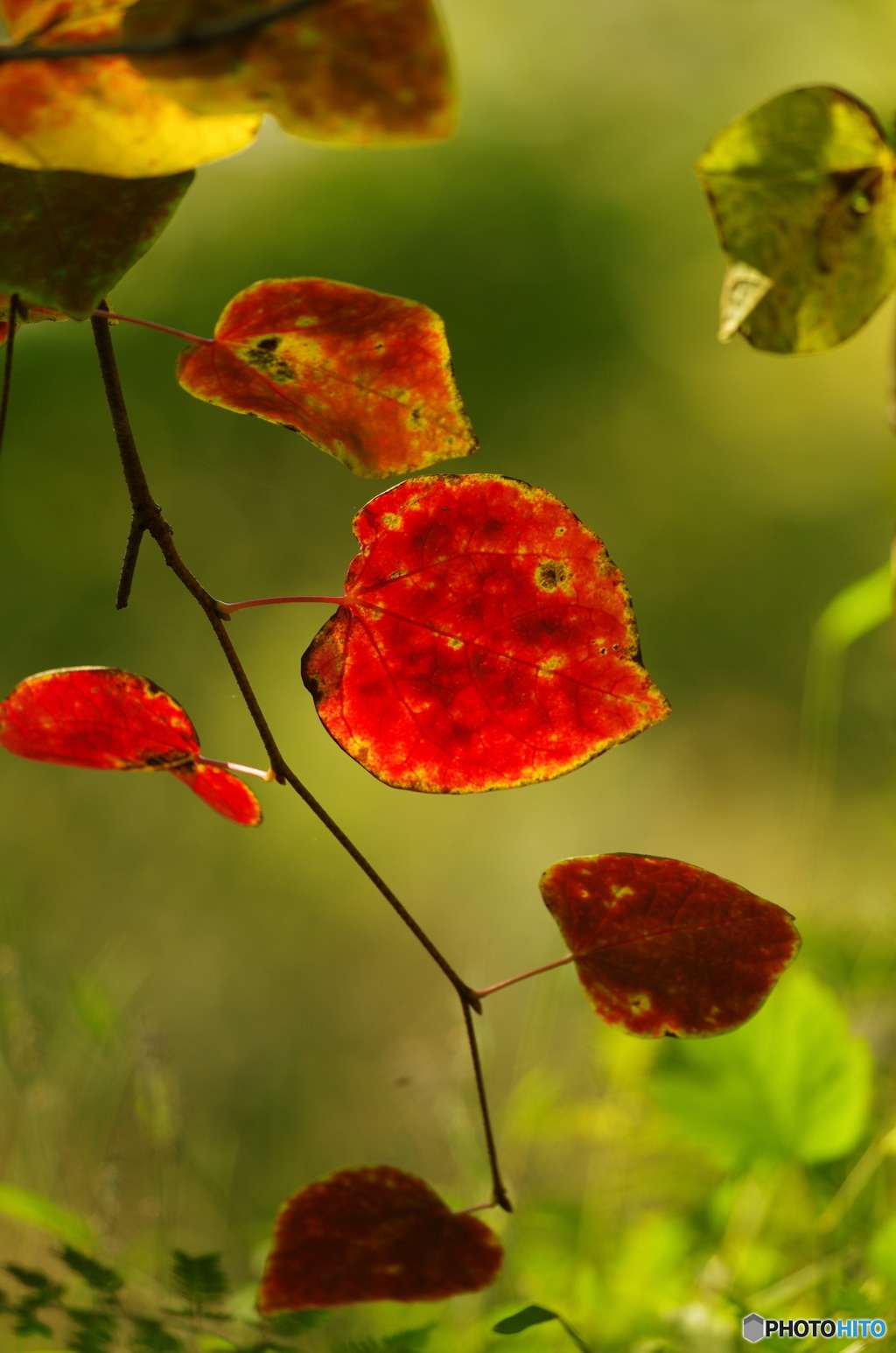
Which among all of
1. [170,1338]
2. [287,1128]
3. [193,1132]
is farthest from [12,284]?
[287,1128]

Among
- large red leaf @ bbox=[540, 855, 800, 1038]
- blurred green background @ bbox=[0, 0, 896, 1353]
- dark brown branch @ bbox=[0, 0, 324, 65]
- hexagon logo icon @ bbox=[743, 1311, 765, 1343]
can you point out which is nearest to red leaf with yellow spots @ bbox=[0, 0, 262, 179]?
dark brown branch @ bbox=[0, 0, 324, 65]

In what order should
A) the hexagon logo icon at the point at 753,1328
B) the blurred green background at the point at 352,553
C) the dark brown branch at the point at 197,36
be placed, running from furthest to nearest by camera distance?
the blurred green background at the point at 352,553, the hexagon logo icon at the point at 753,1328, the dark brown branch at the point at 197,36

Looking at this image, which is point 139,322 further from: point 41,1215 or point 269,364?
point 41,1215

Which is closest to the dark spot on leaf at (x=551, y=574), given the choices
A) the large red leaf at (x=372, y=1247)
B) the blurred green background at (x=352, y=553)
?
the large red leaf at (x=372, y=1247)

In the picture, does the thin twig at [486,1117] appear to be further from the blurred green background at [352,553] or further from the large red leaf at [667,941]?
the blurred green background at [352,553]

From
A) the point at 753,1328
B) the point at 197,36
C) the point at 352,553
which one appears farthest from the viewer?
the point at 352,553

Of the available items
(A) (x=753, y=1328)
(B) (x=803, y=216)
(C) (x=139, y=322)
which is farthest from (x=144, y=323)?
(A) (x=753, y=1328)
